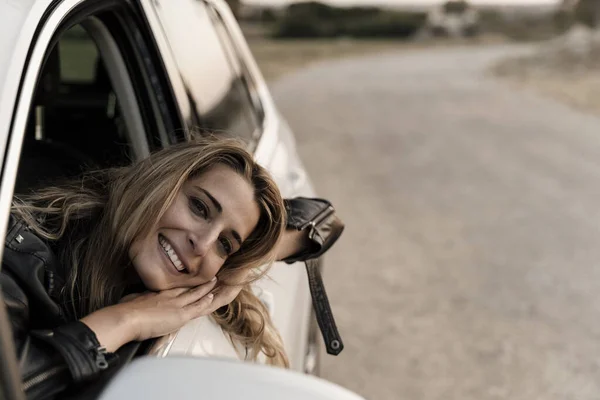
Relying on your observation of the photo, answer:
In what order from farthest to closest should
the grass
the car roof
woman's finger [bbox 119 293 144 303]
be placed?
the grass < woman's finger [bbox 119 293 144 303] < the car roof

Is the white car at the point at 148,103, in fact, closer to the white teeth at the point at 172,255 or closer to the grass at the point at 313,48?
the white teeth at the point at 172,255

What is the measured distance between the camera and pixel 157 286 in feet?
6.37

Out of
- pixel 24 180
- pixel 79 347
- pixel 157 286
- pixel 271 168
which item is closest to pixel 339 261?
pixel 271 168

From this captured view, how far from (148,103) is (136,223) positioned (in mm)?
585

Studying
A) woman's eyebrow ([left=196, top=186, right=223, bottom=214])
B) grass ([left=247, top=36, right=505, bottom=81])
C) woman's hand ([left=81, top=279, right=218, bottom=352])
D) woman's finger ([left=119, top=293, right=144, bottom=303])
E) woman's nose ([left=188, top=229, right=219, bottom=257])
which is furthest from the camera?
grass ([left=247, top=36, right=505, bottom=81])

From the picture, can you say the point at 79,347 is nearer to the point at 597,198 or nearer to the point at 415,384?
the point at 415,384

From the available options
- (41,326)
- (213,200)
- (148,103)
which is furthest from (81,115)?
(41,326)

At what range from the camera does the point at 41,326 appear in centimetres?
175

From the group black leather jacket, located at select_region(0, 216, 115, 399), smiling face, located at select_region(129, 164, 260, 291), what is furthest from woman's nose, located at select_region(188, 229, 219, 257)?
black leather jacket, located at select_region(0, 216, 115, 399)

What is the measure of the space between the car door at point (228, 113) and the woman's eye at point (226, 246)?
8.6 inches

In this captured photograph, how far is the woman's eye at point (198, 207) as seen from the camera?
6.94 feet

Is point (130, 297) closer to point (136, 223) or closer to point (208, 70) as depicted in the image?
point (136, 223)

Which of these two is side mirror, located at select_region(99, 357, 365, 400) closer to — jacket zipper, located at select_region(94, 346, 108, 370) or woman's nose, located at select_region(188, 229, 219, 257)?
jacket zipper, located at select_region(94, 346, 108, 370)

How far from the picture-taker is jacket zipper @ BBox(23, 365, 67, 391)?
1.39 m
